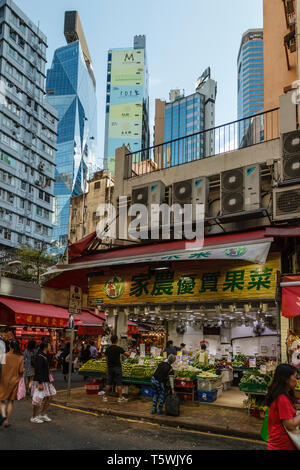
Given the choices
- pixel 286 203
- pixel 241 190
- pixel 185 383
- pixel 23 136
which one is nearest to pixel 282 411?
pixel 286 203

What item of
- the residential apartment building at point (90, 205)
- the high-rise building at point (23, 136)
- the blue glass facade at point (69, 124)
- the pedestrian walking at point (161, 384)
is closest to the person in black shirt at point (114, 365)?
the pedestrian walking at point (161, 384)

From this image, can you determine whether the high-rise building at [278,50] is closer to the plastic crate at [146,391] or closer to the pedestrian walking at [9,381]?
the plastic crate at [146,391]

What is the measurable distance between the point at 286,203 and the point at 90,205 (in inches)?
1647

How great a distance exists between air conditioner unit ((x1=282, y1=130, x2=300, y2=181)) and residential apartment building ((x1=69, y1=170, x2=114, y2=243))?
38.6 meters

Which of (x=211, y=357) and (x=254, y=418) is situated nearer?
(x=254, y=418)

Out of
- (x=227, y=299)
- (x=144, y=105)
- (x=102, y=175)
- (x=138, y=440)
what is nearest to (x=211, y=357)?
(x=227, y=299)

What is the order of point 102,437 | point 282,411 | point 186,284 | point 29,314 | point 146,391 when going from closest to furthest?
1. point 282,411
2. point 102,437
3. point 186,284
4. point 146,391
5. point 29,314

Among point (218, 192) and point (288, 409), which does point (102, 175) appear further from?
point (288, 409)

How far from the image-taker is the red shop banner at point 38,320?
1775cm

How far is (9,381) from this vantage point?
8031 mm

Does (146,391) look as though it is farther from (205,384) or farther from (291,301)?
(291,301)

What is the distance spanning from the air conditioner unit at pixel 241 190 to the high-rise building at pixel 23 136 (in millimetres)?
56133

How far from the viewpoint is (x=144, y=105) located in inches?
6826

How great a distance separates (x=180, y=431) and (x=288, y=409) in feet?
17.0
